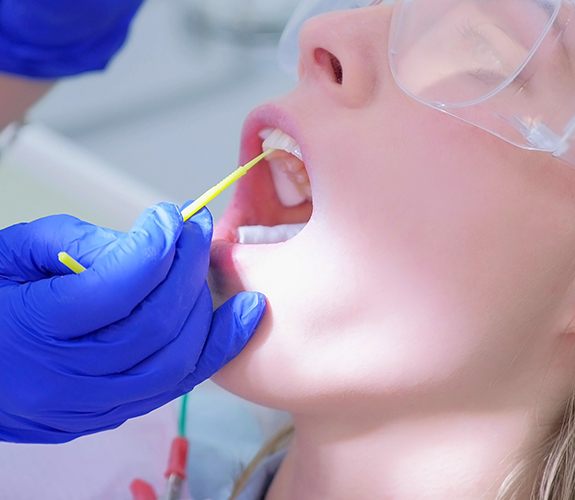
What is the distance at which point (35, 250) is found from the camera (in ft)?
3.36

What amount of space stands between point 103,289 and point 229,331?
16cm

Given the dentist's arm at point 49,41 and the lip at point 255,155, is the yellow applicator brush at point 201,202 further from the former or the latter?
the dentist's arm at point 49,41

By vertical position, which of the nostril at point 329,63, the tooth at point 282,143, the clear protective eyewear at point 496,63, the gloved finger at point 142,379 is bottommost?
the gloved finger at point 142,379

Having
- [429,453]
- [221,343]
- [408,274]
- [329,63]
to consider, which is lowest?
[429,453]

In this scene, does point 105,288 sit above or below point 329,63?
below

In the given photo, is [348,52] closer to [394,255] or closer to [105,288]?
[394,255]

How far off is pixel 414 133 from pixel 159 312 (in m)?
0.33

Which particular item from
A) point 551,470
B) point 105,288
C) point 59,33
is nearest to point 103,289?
point 105,288

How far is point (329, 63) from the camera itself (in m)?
1.09

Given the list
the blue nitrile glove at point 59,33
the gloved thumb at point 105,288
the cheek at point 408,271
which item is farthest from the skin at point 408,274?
the blue nitrile glove at point 59,33

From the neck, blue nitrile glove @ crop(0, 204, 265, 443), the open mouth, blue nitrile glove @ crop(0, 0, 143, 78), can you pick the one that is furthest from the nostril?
blue nitrile glove @ crop(0, 0, 143, 78)

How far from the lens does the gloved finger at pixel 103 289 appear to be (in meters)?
0.96

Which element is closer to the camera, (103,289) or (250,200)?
(103,289)

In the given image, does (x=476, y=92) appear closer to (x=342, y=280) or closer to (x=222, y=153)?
(x=342, y=280)
